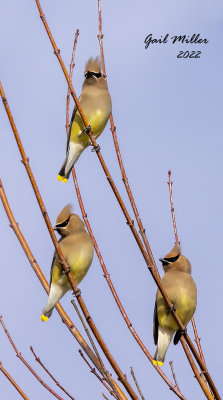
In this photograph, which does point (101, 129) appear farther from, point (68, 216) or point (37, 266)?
point (37, 266)

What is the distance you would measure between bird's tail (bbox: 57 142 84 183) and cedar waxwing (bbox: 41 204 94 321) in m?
1.02

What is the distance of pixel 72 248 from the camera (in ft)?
12.7

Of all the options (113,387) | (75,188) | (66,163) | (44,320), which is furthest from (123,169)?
(66,163)

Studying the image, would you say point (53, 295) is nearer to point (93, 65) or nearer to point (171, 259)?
point (171, 259)

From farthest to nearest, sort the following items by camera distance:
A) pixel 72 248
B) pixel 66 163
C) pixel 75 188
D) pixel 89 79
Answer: pixel 89 79, pixel 66 163, pixel 72 248, pixel 75 188

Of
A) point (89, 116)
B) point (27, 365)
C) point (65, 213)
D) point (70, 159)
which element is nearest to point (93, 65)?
point (89, 116)

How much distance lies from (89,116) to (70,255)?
5.34 feet

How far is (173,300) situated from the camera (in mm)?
4176

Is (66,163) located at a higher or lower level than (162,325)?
higher

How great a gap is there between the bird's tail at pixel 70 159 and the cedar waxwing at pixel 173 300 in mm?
1067

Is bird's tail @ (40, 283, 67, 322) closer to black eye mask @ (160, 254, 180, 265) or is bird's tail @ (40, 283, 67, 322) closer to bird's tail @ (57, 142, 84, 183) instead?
black eye mask @ (160, 254, 180, 265)

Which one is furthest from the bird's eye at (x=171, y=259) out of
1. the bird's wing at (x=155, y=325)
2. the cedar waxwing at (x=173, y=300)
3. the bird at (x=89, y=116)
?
the bird at (x=89, y=116)

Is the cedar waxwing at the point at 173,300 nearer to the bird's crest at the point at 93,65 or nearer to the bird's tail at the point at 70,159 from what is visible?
the bird's tail at the point at 70,159

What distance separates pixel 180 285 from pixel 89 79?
1970 mm
